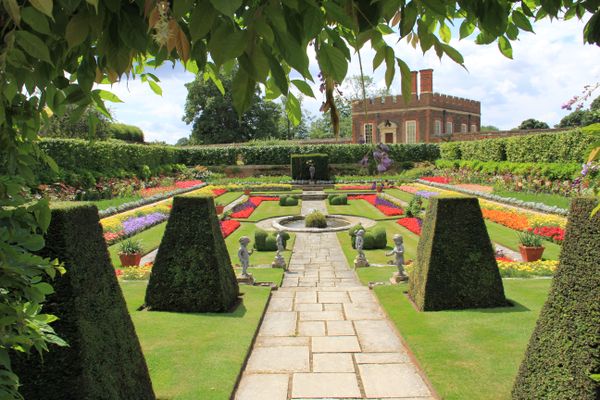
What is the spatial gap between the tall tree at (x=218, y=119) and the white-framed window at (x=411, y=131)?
1736 centimetres

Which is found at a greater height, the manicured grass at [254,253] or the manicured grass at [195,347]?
the manicured grass at [195,347]

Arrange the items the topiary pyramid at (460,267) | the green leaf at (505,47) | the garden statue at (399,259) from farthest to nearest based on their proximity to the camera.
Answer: the garden statue at (399,259) < the topiary pyramid at (460,267) < the green leaf at (505,47)

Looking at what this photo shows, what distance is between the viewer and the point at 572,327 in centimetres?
312

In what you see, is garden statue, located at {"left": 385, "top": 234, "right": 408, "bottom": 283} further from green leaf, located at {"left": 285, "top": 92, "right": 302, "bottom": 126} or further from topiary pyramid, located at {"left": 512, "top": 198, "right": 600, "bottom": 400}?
green leaf, located at {"left": 285, "top": 92, "right": 302, "bottom": 126}

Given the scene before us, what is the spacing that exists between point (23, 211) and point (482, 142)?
31.3 metres

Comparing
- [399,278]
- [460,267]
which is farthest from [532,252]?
[460,267]

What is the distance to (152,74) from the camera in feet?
8.74

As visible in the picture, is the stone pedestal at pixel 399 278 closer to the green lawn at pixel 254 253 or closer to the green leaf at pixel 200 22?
the green lawn at pixel 254 253

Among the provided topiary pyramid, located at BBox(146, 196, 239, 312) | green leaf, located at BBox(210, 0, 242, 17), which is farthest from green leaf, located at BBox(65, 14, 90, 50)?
topiary pyramid, located at BBox(146, 196, 239, 312)

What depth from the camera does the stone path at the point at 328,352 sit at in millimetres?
4453

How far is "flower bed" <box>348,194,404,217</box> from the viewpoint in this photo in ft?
61.0

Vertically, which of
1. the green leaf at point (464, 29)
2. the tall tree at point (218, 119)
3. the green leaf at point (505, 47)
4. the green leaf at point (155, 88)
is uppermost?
the tall tree at point (218, 119)

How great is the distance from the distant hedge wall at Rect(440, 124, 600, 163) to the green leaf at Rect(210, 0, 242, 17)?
14.0 metres

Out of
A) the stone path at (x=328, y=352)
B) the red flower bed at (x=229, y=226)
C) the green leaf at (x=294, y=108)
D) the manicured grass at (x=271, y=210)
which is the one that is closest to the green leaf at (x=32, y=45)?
the green leaf at (x=294, y=108)
